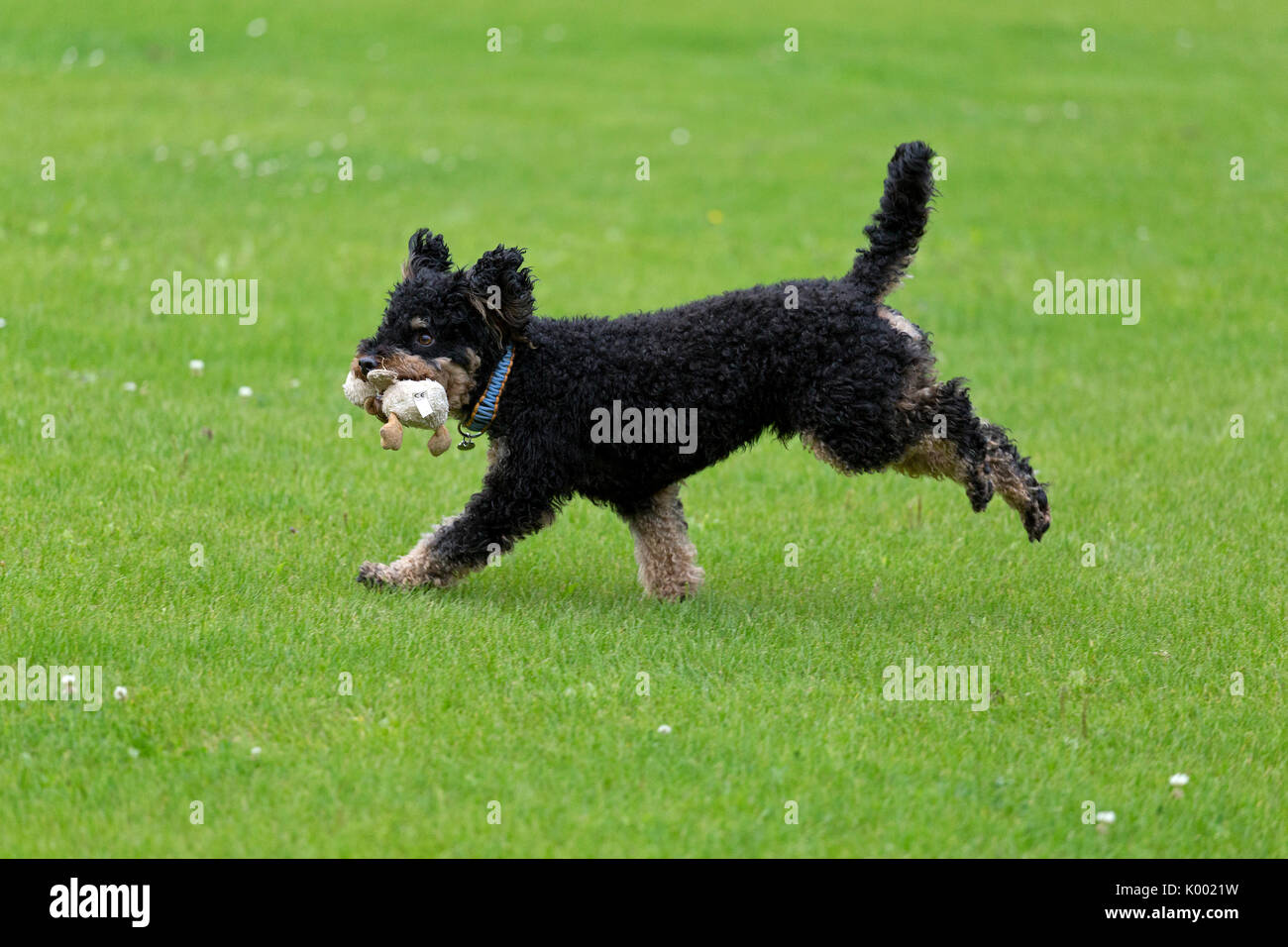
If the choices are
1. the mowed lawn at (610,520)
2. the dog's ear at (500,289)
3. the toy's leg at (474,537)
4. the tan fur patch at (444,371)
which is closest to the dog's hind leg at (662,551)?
the mowed lawn at (610,520)

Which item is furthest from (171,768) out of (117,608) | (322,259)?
(322,259)

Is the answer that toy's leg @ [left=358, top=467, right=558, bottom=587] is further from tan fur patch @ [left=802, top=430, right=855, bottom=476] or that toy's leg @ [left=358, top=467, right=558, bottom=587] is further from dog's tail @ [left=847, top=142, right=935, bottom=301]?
dog's tail @ [left=847, top=142, right=935, bottom=301]

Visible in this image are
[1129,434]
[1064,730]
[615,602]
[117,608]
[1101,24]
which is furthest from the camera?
[1101,24]

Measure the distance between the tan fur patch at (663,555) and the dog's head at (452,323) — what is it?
1.19 m

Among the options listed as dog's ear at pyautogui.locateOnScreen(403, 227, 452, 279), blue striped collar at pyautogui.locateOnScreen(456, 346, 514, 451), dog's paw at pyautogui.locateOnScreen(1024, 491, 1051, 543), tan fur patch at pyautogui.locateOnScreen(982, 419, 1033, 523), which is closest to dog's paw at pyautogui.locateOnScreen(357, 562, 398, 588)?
blue striped collar at pyautogui.locateOnScreen(456, 346, 514, 451)

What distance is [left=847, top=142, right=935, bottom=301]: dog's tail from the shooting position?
707 centimetres

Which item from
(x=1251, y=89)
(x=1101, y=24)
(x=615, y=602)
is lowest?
(x=615, y=602)

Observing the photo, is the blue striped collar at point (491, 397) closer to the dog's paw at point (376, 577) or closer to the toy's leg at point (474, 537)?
the toy's leg at point (474, 537)

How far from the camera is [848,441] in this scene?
22.9ft

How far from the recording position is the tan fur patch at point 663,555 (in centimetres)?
755

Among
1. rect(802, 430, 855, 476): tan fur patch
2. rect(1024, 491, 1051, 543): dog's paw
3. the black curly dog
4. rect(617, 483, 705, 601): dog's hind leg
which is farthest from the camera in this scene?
rect(617, 483, 705, 601): dog's hind leg

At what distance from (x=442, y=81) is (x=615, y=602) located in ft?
53.6

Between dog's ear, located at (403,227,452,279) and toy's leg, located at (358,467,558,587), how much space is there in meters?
1.06

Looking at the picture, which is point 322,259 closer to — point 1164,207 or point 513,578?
point 513,578
